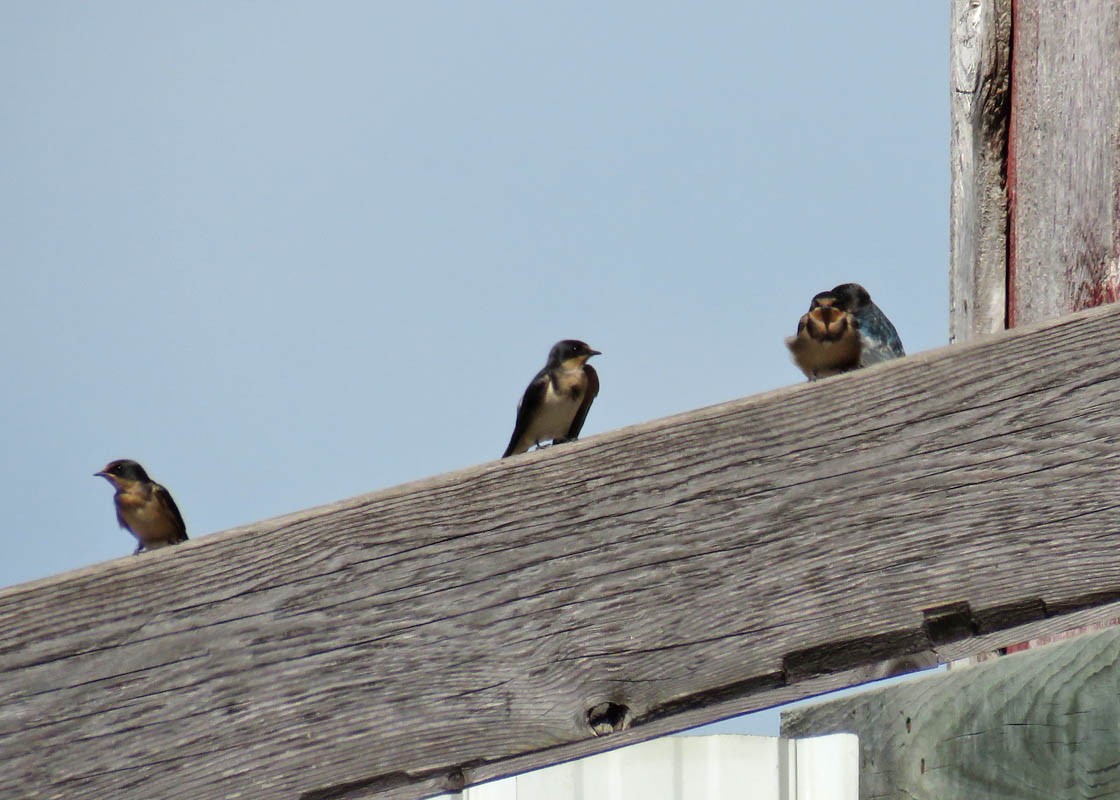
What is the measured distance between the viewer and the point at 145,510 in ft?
30.1

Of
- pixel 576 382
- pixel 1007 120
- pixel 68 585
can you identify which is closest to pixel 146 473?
pixel 576 382

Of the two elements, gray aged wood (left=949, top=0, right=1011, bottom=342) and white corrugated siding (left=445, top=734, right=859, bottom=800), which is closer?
white corrugated siding (left=445, top=734, right=859, bottom=800)

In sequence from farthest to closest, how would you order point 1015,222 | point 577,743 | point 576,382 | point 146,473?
point 146,473 → point 576,382 → point 1015,222 → point 577,743

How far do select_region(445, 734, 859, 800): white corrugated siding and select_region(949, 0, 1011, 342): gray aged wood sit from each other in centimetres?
102

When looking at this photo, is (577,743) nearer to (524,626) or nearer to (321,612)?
(524,626)

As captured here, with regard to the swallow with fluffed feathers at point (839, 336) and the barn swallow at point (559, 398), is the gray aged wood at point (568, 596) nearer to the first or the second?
the swallow with fluffed feathers at point (839, 336)

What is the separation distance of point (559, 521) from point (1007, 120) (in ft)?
6.83

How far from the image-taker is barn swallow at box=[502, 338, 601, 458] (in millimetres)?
8477

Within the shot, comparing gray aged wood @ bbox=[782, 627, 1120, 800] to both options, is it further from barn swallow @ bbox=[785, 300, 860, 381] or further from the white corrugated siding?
barn swallow @ bbox=[785, 300, 860, 381]

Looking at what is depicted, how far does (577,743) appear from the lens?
1.17 m

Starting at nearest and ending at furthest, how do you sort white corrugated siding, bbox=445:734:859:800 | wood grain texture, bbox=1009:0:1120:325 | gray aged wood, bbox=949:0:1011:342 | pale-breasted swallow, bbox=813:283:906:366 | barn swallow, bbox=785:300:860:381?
white corrugated siding, bbox=445:734:859:800
wood grain texture, bbox=1009:0:1120:325
gray aged wood, bbox=949:0:1011:342
barn swallow, bbox=785:300:860:381
pale-breasted swallow, bbox=813:283:906:366

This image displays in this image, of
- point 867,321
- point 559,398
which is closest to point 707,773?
point 867,321

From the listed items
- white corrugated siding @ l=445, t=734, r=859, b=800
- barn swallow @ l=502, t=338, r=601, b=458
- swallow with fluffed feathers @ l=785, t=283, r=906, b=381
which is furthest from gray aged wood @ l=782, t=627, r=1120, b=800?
barn swallow @ l=502, t=338, r=601, b=458

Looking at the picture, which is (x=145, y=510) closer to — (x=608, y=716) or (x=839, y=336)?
(x=839, y=336)
